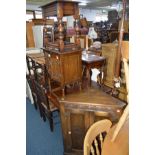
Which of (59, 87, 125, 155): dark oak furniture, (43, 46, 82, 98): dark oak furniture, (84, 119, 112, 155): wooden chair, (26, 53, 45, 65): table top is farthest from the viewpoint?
(26, 53, 45, 65): table top

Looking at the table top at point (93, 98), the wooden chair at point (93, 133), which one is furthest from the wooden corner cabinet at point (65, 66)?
the wooden chair at point (93, 133)

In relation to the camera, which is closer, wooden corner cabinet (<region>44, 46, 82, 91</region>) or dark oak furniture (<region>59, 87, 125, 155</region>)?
dark oak furniture (<region>59, 87, 125, 155</region>)

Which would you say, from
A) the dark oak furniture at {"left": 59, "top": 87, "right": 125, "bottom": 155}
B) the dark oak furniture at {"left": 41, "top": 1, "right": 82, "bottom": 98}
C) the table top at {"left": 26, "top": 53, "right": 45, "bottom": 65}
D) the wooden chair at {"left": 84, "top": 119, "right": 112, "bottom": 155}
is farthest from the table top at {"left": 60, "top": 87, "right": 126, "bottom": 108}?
the table top at {"left": 26, "top": 53, "right": 45, "bottom": 65}

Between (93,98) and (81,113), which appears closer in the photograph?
(81,113)

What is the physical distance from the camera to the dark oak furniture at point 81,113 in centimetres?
188

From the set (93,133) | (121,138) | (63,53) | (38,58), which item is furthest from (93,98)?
(38,58)

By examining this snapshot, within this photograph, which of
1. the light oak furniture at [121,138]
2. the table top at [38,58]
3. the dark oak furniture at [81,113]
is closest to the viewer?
the light oak furniture at [121,138]

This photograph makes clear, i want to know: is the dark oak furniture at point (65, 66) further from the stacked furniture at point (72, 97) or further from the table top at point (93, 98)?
the table top at point (93, 98)

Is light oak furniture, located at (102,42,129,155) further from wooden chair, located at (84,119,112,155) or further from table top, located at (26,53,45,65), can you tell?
table top, located at (26,53,45,65)

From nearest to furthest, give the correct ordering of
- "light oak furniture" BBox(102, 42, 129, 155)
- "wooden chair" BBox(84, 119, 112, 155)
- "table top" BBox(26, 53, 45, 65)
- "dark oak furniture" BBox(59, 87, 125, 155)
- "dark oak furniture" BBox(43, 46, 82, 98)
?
"light oak furniture" BBox(102, 42, 129, 155) → "wooden chair" BBox(84, 119, 112, 155) → "dark oak furniture" BBox(59, 87, 125, 155) → "dark oak furniture" BBox(43, 46, 82, 98) → "table top" BBox(26, 53, 45, 65)

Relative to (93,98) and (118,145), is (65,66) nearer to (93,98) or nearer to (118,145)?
(93,98)

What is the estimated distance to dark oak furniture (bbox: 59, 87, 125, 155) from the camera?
188cm

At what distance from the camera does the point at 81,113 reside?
1.97 m

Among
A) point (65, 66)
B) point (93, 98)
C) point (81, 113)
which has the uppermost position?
point (65, 66)
